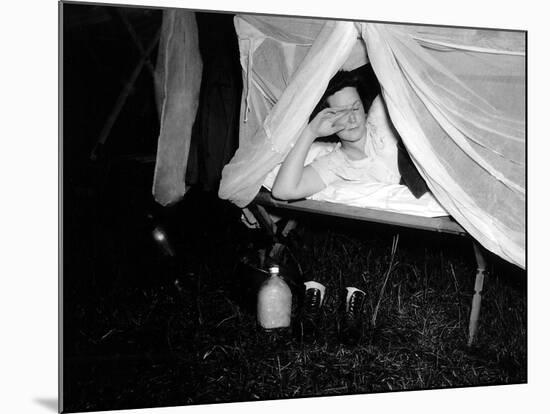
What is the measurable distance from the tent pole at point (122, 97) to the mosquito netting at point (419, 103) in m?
0.28

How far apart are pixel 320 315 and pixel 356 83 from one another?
729 millimetres

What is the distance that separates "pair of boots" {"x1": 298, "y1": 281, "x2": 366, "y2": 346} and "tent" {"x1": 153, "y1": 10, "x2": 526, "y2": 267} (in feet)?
1.19

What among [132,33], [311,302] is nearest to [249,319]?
[311,302]

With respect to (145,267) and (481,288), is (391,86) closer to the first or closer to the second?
(481,288)

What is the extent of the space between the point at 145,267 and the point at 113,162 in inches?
12.9

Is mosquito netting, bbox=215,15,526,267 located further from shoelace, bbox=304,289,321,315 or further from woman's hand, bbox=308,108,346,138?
shoelace, bbox=304,289,321,315

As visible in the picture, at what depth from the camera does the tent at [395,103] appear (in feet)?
7.75

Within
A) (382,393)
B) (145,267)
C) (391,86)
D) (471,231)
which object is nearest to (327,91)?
(391,86)

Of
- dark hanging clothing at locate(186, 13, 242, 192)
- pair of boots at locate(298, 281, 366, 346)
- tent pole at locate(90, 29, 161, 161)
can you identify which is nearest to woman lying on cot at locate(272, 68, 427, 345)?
pair of boots at locate(298, 281, 366, 346)

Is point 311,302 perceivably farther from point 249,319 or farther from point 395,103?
point 395,103

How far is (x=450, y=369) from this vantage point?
8.34 feet

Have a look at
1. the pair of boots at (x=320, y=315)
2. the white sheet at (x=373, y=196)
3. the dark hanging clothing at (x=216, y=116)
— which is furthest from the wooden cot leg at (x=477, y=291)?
the dark hanging clothing at (x=216, y=116)

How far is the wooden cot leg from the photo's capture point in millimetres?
2482

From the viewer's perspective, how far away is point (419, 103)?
2.38 m
